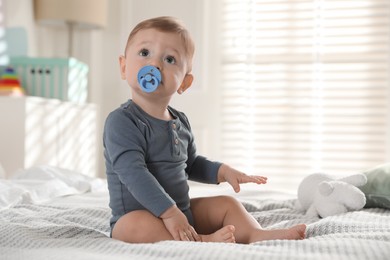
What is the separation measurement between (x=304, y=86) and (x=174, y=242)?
2.80 m

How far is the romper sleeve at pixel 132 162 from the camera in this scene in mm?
1129

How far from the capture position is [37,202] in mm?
1686

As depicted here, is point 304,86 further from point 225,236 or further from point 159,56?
point 225,236

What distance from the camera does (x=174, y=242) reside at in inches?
40.6

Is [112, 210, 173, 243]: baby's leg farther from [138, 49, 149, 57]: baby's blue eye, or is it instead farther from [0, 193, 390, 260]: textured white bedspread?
[138, 49, 149, 57]: baby's blue eye

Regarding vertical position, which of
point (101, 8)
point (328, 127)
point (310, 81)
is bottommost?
point (328, 127)

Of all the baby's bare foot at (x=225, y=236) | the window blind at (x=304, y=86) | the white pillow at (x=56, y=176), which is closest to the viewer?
the baby's bare foot at (x=225, y=236)

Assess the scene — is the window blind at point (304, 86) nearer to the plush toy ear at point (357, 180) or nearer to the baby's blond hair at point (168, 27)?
the plush toy ear at point (357, 180)

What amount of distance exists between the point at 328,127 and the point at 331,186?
220cm

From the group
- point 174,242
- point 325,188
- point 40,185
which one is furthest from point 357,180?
point 40,185

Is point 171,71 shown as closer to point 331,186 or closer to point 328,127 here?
point 331,186

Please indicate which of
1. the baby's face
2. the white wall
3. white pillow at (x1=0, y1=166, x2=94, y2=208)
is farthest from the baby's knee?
the white wall

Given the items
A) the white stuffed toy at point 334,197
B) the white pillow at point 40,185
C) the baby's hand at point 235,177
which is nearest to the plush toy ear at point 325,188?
the white stuffed toy at point 334,197

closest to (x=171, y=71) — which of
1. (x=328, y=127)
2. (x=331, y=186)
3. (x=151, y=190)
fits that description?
(x=151, y=190)
